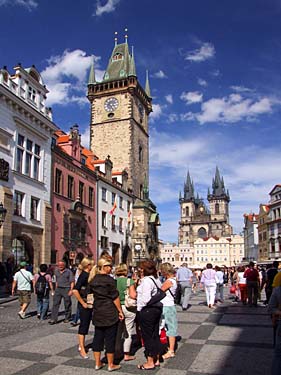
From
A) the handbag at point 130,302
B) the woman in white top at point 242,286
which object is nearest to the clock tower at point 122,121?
the woman in white top at point 242,286

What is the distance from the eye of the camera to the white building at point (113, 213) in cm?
3731

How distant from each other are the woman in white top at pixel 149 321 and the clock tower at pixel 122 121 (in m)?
40.7

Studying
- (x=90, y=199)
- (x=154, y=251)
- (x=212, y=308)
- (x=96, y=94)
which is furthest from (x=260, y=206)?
(x=212, y=308)

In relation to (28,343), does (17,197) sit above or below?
above

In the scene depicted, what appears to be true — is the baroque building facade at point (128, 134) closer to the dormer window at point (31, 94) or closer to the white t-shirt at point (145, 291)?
the dormer window at point (31, 94)

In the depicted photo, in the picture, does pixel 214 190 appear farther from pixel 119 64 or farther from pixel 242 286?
pixel 242 286

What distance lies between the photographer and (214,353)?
7.31 metres

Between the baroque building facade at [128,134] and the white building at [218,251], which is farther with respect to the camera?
the white building at [218,251]

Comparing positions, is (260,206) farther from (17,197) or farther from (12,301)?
(12,301)

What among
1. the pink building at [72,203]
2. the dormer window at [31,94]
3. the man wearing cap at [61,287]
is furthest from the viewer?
the pink building at [72,203]

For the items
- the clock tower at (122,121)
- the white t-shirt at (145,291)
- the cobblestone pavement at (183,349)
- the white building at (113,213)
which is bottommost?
the cobblestone pavement at (183,349)

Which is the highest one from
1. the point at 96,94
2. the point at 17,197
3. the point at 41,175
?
the point at 96,94

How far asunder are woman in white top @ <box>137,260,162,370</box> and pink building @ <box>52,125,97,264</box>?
21.8 metres

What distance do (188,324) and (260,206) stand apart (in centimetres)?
6413
